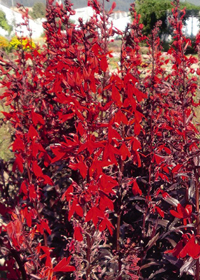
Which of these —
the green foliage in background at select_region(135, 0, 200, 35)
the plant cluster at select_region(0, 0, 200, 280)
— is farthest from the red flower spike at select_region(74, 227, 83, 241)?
the green foliage in background at select_region(135, 0, 200, 35)

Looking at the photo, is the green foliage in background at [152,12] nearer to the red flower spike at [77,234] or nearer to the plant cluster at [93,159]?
the plant cluster at [93,159]

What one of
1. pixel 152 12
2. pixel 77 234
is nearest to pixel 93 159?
pixel 77 234

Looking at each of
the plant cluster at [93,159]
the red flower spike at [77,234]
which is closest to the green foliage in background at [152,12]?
the plant cluster at [93,159]

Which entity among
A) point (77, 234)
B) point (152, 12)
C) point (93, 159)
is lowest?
point (77, 234)

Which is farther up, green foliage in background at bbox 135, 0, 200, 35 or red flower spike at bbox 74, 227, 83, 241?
green foliage in background at bbox 135, 0, 200, 35

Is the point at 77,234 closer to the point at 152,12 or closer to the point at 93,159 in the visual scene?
the point at 93,159

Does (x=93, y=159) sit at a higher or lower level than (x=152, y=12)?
lower

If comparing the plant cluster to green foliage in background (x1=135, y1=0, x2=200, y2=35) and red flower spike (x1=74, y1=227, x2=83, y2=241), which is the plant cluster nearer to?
red flower spike (x1=74, y1=227, x2=83, y2=241)

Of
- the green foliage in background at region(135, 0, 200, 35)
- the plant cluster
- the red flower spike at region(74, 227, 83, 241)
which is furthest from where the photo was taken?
the green foliage in background at region(135, 0, 200, 35)

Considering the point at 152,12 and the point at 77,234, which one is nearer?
the point at 77,234

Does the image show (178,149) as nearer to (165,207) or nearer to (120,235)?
(165,207)

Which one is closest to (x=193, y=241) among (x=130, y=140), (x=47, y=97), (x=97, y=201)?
(x=97, y=201)

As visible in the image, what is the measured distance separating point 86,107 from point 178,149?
0.67 m

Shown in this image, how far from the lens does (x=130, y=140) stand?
4.85ft
